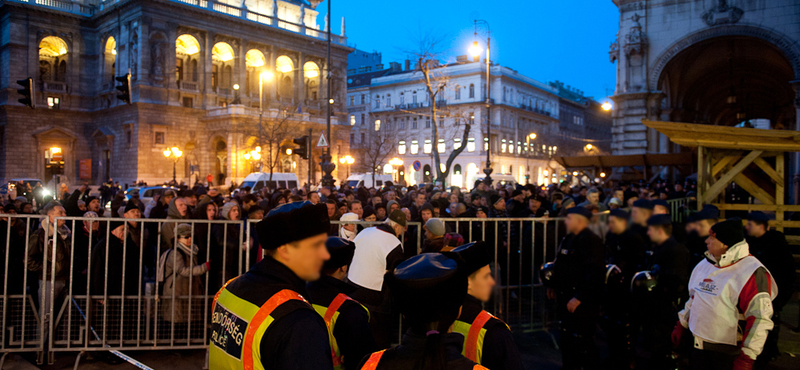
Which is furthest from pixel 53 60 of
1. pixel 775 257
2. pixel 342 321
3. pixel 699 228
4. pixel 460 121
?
pixel 775 257

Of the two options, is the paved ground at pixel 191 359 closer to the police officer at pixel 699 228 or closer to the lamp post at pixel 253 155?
the police officer at pixel 699 228

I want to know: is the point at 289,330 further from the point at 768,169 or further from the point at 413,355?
the point at 768,169

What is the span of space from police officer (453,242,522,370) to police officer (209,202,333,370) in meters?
0.66

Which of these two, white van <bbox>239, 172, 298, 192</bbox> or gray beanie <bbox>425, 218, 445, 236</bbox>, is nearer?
gray beanie <bbox>425, 218, 445, 236</bbox>

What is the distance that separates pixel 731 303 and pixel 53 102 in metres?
52.5

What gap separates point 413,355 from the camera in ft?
6.10

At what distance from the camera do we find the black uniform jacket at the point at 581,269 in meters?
4.81

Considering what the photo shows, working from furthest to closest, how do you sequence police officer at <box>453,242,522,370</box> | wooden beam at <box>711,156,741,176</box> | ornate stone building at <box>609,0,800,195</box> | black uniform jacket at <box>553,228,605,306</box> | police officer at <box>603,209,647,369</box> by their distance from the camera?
ornate stone building at <box>609,0,800,195</box> → wooden beam at <box>711,156,741,176</box> → police officer at <box>603,209,647,369</box> → black uniform jacket at <box>553,228,605,306</box> → police officer at <box>453,242,522,370</box>

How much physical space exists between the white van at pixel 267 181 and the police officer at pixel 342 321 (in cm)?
→ 2186

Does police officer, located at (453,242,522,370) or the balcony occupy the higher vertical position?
the balcony

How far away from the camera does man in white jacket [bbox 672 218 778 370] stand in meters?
3.90

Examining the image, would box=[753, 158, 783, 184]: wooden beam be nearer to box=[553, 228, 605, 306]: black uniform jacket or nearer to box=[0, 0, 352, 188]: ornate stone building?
box=[553, 228, 605, 306]: black uniform jacket

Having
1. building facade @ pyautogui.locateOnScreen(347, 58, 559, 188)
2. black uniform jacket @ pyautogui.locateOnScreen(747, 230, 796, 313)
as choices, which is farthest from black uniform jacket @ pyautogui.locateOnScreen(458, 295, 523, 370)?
building facade @ pyautogui.locateOnScreen(347, 58, 559, 188)

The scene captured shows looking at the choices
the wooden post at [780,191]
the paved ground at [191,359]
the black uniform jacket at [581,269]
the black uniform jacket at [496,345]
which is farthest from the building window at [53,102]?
the black uniform jacket at [496,345]
